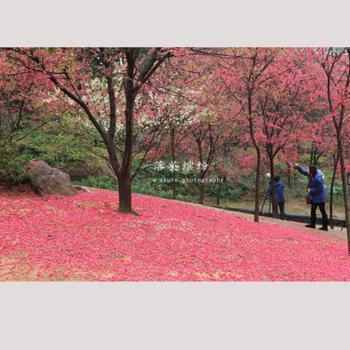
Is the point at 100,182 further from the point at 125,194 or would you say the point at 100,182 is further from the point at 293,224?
the point at 293,224

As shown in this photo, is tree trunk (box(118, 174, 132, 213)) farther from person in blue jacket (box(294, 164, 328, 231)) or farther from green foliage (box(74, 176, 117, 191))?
person in blue jacket (box(294, 164, 328, 231))

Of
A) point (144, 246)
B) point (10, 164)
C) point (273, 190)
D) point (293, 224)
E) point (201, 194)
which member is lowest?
point (293, 224)

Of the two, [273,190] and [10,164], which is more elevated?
[10,164]

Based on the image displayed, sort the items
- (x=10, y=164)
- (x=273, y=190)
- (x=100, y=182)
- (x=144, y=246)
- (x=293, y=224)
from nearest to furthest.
Answer: (x=144, y=246) < (x=10, y=164) < (x=293, y=224) < (x=273, y=190) < (x=100, y=182)

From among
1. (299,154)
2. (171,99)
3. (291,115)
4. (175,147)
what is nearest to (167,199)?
(175,147)

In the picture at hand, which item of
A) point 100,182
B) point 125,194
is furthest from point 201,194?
point 100,182

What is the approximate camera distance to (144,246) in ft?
18.4

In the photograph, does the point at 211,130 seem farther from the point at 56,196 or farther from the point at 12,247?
the point at 12,247

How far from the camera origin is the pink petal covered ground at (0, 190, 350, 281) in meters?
4.55

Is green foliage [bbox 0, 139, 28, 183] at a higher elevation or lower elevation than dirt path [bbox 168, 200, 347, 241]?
higher

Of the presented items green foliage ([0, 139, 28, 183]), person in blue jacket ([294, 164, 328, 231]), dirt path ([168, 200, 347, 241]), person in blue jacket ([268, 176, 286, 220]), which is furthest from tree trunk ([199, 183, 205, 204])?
green foliage ([0, 139, 28, 183])

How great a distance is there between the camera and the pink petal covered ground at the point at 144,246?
14.9 feet

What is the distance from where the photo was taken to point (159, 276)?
4.43 meters

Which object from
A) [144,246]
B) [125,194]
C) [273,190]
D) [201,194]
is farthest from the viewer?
[273,190]
